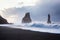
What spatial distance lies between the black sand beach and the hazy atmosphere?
203 millimetres

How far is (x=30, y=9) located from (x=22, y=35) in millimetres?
524

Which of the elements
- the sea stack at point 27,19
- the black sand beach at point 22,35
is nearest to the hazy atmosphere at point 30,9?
the sea stack at point 27,19

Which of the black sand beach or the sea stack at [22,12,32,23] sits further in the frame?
the sea stack at [22,12,32,23]

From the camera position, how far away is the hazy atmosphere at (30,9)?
8.22 feet

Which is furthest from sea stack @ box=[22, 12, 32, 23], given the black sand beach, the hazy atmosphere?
the black sand beach

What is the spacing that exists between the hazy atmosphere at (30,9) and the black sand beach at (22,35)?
20cm

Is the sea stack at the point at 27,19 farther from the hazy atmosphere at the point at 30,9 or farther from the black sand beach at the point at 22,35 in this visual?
the black sand beach at the point at 22,35

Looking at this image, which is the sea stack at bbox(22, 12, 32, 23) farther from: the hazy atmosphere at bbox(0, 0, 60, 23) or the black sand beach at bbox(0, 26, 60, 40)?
the black sand beach at bbox(0, 26, 60, 40)

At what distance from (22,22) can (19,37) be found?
31 centimetres

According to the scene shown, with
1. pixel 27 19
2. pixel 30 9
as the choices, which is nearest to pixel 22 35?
pixel 27 19

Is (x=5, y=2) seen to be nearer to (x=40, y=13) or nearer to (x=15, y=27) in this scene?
(x=15, y=27)

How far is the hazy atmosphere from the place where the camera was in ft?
8.22

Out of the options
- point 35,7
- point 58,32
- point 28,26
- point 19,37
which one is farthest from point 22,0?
point 58,32

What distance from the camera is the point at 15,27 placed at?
277cm
